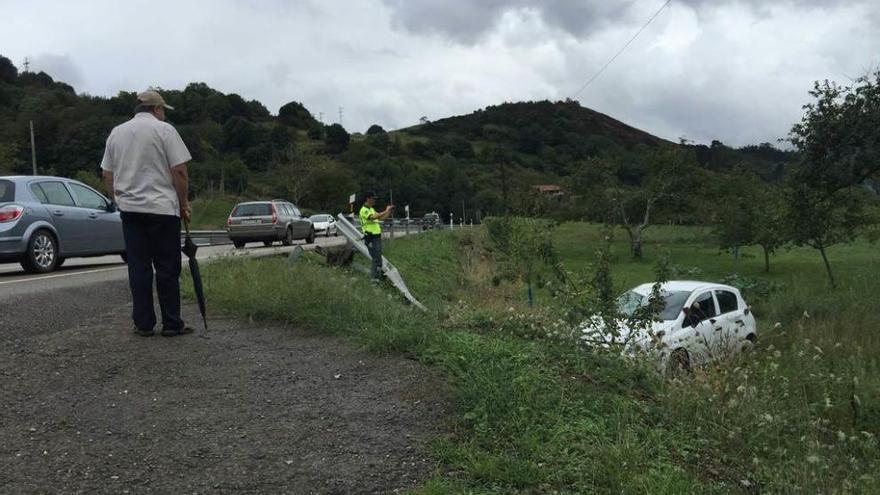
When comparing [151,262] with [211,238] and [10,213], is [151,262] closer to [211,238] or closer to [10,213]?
[10,213]

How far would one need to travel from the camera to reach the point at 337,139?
13275 cm

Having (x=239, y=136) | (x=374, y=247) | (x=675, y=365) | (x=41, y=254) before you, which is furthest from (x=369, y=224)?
(x=239, y=136)

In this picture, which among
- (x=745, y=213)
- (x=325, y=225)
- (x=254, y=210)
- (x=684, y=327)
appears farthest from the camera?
(x=745, y=213)

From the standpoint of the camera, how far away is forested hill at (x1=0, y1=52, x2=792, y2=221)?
186 ft

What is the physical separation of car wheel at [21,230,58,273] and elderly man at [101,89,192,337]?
625 cm

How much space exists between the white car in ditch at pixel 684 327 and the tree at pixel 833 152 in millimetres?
11355

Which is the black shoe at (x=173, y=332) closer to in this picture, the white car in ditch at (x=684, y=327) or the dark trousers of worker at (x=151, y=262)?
the dark trousers of worker at (x=151, y=262)

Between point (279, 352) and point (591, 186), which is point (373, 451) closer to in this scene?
point (279, 352)

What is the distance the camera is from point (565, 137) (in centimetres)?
6269

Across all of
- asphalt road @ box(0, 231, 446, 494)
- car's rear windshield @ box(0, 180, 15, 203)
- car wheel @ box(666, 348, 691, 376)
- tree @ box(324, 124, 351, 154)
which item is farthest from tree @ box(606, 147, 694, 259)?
tree @ box(324, 124, 351, 154)

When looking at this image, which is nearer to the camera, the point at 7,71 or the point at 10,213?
the point at 10,213

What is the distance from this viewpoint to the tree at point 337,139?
127 meters

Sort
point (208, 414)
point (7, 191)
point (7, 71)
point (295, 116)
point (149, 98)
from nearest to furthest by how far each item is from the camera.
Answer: point (208, 414) → point (149, 98) → point (7, 191) → point (7, 71) → point (295, 116)

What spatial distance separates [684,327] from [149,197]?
9697mm
